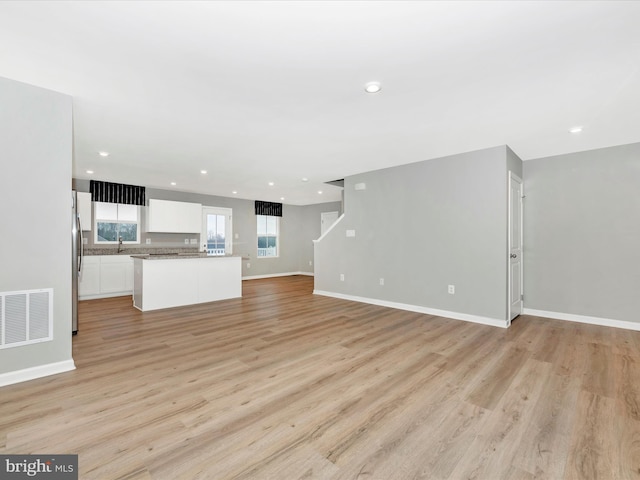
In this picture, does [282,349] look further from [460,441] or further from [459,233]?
[459,233]

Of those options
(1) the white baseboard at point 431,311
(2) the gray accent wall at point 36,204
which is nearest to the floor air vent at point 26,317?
(2) the gray accent wall at point 36,204

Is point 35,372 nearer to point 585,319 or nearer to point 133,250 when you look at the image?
point 133,250

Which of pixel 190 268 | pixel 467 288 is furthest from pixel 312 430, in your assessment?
pixel 190 268

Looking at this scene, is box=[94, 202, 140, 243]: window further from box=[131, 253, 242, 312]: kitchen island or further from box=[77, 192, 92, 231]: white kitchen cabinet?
box=[131, 253, 242, 312]: kitchen island

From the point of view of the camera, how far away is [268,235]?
970 centimetres

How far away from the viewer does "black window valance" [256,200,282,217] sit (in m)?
9.27

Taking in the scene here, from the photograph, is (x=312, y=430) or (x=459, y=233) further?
(x=459, y=233)

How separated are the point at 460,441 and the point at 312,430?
89cm

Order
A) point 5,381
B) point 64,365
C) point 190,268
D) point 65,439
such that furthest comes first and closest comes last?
1. point 190,268
2. point 64,365
3. point 5,381
4. point 65,439

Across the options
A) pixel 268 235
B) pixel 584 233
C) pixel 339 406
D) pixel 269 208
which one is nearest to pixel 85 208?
pixel 269 208

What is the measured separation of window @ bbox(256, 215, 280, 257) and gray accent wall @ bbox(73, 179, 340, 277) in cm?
17

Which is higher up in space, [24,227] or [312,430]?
[24,227]

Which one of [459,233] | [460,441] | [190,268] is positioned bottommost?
[460,441]

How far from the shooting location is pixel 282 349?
3.21 m
